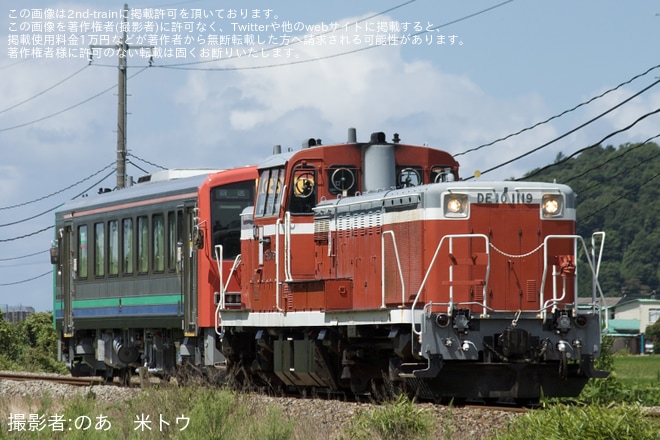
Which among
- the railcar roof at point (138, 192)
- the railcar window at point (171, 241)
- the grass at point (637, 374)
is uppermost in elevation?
the railcar roof at point (138, 192)

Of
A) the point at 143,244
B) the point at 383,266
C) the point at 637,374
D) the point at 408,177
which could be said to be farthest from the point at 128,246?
the point at 637,374

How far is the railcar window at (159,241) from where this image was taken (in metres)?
23.9

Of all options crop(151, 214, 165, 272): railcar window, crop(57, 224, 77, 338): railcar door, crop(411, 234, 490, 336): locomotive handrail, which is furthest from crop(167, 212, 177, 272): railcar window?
crop(411, 234, 490, 336): locomotive handrail

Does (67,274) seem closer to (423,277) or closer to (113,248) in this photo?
(113,248)

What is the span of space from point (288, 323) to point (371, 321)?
7.61 ft

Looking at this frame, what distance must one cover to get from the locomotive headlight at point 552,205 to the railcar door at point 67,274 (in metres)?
13.3

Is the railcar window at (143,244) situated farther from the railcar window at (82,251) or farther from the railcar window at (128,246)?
the railcar window at (82,251)

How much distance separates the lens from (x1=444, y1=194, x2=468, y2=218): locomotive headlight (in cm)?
1720

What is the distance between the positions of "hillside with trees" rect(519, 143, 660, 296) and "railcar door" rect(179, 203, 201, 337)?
65597 millimetres

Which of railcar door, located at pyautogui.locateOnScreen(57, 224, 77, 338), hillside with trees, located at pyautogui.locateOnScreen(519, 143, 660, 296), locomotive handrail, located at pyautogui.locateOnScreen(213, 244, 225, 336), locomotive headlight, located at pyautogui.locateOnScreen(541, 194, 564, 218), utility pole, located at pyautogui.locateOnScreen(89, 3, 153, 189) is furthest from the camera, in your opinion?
hillside with trees, located at pyautogui.locateOnScreen(519, 143, 660, 296)

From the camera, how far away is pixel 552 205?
57.8 feet

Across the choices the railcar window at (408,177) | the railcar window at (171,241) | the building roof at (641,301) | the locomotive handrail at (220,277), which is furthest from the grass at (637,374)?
the building roof at (641,301)

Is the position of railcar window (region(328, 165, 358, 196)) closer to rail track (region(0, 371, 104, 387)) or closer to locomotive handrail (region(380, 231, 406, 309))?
locomotive handrail (region(380, 231, 406, 309))

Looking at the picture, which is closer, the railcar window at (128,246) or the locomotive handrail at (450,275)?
the locomotive handrail at (450,275)
